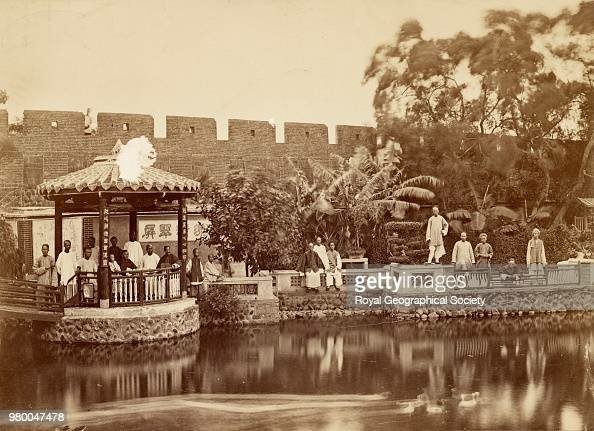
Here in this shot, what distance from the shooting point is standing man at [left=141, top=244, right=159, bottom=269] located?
31.2 feet

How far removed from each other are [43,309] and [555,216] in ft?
22.8

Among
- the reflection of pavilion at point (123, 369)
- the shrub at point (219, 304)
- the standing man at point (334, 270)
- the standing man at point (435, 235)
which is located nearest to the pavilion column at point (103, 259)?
the reflection of pavilion at point (123, 369)

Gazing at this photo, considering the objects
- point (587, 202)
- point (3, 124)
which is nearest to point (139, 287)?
point (3, 124)

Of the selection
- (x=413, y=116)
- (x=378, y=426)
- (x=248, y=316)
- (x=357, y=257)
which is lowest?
(x=378, y=426)

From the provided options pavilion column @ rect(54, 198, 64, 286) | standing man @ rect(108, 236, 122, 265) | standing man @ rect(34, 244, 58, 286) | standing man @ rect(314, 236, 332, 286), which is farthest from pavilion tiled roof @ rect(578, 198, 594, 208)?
standing man @ rect(34, 244, 58, 286)

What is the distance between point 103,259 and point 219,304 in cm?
187

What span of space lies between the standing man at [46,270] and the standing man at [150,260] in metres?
1.12

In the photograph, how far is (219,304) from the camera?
9.84 metres

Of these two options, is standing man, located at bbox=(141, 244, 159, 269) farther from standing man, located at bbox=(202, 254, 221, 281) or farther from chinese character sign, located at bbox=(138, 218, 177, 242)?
standing man, located at bbox=(202, 254, 221, 281)

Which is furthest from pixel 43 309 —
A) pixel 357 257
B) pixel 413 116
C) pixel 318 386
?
pixel 413 116

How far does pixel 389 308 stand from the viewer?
9.70 m

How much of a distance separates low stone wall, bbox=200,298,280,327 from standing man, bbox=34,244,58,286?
2.02 meters

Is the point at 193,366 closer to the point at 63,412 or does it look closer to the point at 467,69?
the point at 63,412

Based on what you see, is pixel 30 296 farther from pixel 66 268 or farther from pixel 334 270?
pixel 334 270
